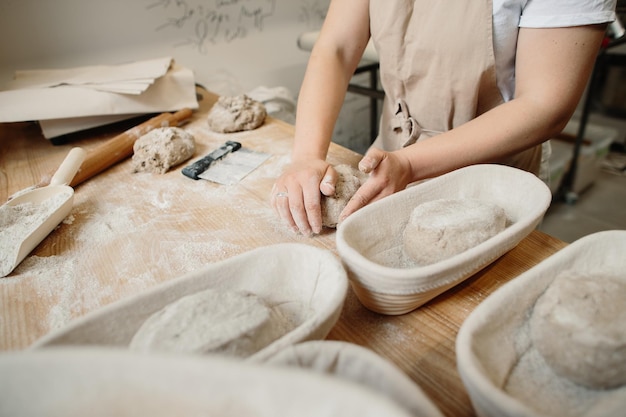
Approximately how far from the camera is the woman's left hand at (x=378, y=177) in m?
0.80

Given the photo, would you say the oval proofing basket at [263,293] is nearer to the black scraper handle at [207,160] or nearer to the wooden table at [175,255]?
the wooden table at [175,255]

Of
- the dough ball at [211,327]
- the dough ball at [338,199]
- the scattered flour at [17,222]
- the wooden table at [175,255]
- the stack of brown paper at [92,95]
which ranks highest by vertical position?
the stack of brown paper at [92,95]

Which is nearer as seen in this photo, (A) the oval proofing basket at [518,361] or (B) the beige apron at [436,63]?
(A) the oval proofing basket at [518,361]

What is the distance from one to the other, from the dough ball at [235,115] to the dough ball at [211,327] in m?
1.07

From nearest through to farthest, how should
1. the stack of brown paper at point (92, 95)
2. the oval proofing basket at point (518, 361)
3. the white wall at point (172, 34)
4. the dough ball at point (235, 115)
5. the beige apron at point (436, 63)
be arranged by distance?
the oval proofing basket at point (518, 361)
the beige apron at point (436, 63)
the stack of brown paper at point (92, 95)
the dough ball at point (235, 115)
the white wall at point (172, 34)

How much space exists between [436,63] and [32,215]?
113cm

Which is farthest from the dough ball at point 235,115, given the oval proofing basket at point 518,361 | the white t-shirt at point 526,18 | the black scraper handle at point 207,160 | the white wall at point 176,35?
the oval proofing basket at point 518,361

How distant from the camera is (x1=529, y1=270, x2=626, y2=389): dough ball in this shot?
454 millimetres

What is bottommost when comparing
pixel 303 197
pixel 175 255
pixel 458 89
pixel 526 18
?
pixel 175 255

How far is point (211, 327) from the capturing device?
50 cm

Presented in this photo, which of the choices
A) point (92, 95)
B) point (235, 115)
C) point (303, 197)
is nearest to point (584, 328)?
point (303, 197)

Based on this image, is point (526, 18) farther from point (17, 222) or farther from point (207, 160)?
point (17, 222)

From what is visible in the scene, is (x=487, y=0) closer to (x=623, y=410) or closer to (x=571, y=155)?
(x=623, y=410)

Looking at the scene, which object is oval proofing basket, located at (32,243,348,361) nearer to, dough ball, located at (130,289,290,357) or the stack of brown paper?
dough ball, located at (130,289,290,357)
